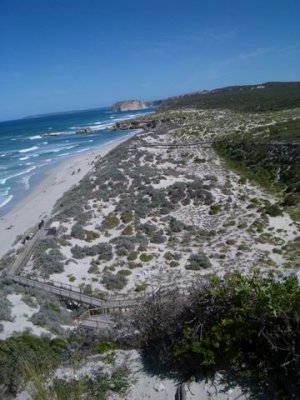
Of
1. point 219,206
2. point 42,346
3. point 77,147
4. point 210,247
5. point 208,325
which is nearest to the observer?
point 208,325

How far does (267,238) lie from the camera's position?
22.2 m

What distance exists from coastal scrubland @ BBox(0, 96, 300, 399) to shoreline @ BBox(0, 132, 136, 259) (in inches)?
86.1

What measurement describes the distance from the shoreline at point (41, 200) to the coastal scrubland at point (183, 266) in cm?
219

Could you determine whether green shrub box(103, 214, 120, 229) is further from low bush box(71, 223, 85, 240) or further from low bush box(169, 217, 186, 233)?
low bush box(169, 217, 186, 233)

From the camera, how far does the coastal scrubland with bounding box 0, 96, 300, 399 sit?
7805 mm

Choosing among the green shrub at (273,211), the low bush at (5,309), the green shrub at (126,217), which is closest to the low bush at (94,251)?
the green shrub at (126,217)

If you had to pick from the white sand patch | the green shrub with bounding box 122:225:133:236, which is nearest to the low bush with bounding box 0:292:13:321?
the white sand patch

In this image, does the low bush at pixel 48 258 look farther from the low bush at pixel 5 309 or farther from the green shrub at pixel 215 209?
the green shrub at pixel 215 209

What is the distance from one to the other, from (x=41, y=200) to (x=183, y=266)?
882 inches

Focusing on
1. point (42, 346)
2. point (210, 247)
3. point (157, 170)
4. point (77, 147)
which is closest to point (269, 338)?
point (42, 346)

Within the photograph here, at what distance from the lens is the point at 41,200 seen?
38000mm

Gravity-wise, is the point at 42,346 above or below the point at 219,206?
above

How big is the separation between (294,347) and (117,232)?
18843 mm

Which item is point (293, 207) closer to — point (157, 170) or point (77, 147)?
point (157, 170)
